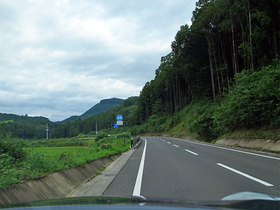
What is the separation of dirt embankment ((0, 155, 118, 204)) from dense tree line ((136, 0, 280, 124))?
16.7 meters

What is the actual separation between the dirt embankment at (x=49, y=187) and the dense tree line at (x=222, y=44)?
1666 centimetres

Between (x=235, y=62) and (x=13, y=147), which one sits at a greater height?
(x=235, y=62)

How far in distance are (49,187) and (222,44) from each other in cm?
3658

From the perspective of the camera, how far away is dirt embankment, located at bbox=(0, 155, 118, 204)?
12.9ft

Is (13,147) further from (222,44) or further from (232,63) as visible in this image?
(232,63)

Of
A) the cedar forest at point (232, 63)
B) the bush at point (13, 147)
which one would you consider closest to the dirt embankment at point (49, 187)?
the bush at point (13, 147)

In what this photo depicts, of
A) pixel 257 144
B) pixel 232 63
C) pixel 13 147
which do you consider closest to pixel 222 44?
pixel 232 63

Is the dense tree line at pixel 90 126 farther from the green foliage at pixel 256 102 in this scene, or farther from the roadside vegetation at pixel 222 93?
the green foliage at pixel 256 102

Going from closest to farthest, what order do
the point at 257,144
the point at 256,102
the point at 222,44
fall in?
the point at 257,144, the point at 256,102, the point at 222,44

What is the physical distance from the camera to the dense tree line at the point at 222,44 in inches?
854

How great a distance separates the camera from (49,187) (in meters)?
4.98

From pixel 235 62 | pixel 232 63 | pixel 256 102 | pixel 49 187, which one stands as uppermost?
pixel 232 63

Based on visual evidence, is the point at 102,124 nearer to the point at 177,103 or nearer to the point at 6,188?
the point at 177,103

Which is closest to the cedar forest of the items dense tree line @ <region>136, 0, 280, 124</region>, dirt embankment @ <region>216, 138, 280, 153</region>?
dense tree line @ <region>136, 0, 280, 124</region>
